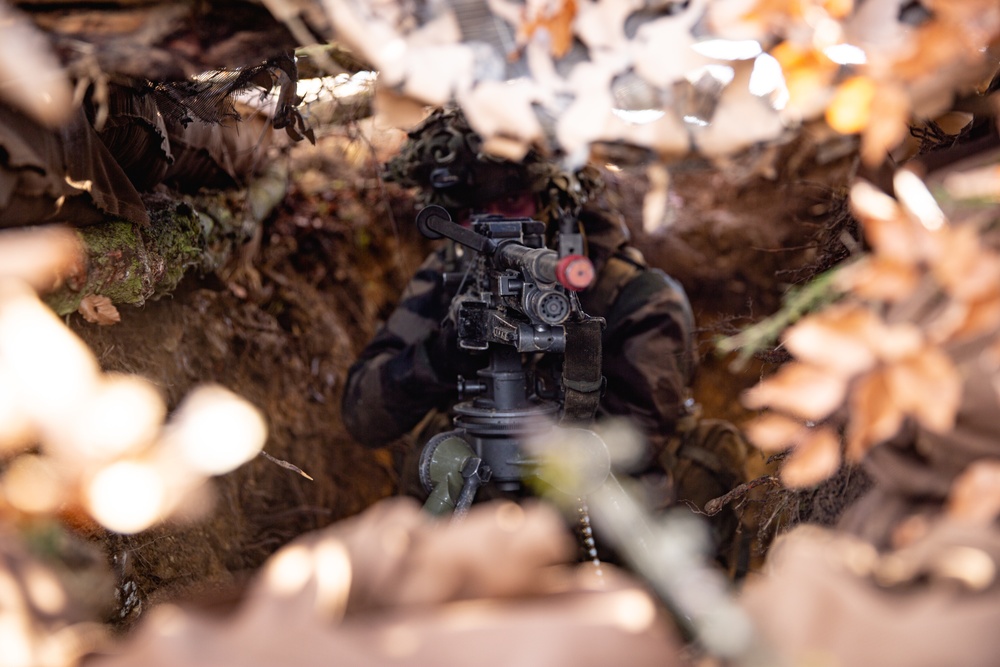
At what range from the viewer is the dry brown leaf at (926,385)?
2.97 feet

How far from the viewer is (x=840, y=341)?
0.95m

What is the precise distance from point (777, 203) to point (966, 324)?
12.8 feet

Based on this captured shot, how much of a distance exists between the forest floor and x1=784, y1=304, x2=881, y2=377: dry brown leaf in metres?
1.26

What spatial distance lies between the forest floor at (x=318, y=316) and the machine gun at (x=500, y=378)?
403mm

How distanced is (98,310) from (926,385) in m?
1.88

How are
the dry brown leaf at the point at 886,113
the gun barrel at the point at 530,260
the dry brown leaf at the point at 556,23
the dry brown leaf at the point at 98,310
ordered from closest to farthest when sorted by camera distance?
the dry brown leaf at the point at 886,113 → the dry brown leaf at the point at 556,23 → the gun barrel at the point at 530,260 → the dry brown leaf at the point at 98,310

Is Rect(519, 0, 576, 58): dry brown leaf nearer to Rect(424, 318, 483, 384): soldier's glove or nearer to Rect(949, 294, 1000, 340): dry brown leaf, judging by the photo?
Rect(949, 294, 1000, 340): dry brown leaf

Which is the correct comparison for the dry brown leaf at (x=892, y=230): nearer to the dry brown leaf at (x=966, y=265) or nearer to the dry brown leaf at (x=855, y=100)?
the dry brown leaf at (x=966, y=265)

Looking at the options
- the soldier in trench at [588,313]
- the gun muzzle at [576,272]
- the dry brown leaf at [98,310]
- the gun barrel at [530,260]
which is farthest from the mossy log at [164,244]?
the gun muzzle at [576,272]

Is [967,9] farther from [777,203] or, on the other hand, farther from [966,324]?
[777,203]

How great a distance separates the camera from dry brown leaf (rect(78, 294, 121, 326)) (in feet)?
6.64

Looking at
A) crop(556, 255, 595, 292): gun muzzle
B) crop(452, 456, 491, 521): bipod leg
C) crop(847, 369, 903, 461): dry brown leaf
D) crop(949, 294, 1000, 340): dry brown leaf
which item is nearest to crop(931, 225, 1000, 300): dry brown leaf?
crop(949, 294, 1000, 340): dry brown leaf

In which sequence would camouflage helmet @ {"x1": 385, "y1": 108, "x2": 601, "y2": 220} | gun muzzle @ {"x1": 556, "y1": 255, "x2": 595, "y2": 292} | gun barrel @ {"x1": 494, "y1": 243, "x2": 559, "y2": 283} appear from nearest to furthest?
gun muzzle @ {"x1": 556, "y1": 255, "x2": 595, "y2": 292} < gun barrel @ {"x1": 494, "y1": 243, "x2": 559, "y2": 283} < camouflage helmet @ {"x1": 385, "y1": 108, "x2": 601, "y2": 220}

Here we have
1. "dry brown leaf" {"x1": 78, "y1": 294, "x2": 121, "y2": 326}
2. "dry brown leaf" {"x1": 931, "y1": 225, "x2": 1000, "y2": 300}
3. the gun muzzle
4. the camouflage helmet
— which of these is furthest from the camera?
the camouflage helmet
